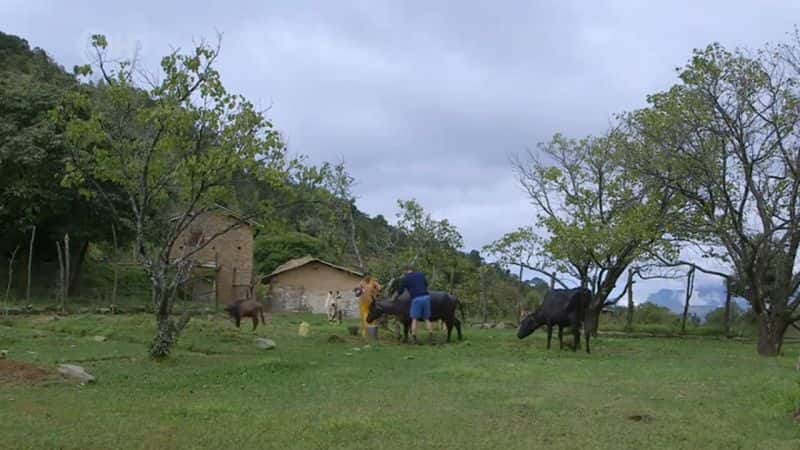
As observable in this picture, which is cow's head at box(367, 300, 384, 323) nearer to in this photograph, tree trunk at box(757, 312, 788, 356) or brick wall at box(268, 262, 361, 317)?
tree trunk at box(757, 312, 788, 356)

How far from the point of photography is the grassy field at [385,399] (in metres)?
8.40

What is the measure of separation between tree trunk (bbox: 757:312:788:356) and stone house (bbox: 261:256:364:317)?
26565 mm

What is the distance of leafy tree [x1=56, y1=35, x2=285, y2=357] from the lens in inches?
599

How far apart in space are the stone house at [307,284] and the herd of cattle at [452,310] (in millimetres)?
22813

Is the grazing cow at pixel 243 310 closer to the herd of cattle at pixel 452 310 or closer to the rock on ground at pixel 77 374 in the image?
the herd of cattle at pixel 452 310

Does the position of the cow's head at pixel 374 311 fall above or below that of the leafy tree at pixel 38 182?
below

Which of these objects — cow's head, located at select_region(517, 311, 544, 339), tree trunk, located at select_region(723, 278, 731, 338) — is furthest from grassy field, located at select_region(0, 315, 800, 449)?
tree trunk, located at select_region(723, 278, 731, 338)

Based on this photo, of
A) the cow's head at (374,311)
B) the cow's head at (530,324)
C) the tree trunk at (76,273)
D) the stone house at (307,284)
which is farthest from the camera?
the stone house at (307,284)

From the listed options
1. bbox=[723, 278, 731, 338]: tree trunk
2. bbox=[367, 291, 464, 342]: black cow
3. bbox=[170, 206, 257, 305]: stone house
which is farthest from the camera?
bbox=[170, 206, 257, 305]: stone house

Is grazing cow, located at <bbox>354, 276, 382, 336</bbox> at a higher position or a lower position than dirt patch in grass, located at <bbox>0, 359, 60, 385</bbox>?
higher

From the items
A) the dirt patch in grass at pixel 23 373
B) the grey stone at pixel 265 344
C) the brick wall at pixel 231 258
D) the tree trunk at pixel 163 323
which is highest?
the brick wall at pixel 231 258

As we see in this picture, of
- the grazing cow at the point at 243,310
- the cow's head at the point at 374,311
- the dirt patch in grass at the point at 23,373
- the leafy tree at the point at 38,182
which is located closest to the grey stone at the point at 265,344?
the cow's head at the point at 374,311

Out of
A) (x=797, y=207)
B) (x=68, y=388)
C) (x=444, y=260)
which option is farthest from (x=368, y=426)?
(x=444, y=260)

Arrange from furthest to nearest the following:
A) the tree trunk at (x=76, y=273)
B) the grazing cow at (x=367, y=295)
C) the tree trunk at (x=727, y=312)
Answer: the tree trunk at (x=76, y=273) < the tree trunk at (x=727, y=312) < the grazing cow at (x=367, y=295)
